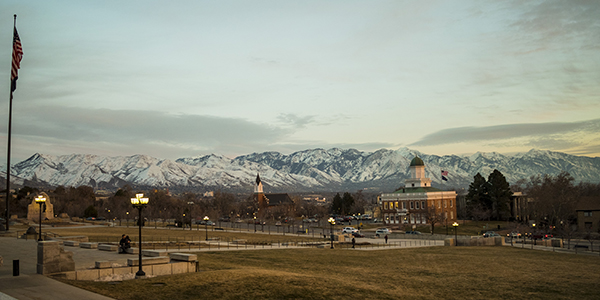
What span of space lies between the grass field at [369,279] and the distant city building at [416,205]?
237 ft

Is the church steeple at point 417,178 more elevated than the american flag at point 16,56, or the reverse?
the american flag at point 16,56

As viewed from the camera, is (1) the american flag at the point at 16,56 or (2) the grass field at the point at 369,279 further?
(1) the american flag at the point at 16,56

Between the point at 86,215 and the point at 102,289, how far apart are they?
10936 centimetres

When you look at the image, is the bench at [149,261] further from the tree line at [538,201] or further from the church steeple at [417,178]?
the church steeple at [417,178]

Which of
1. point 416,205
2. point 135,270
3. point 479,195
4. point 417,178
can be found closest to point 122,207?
point 416,205

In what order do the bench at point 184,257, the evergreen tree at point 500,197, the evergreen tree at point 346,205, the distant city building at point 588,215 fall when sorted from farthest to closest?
1. the evergreen tree at point 346,205
2. the evergreen tree at point 500,197
3. the distant city building at point 588,215
4. the bench at point 184,257

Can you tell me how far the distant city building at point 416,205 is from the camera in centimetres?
11650

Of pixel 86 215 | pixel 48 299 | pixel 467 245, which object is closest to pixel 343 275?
pixel 48 299

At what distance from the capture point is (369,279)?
2752cm

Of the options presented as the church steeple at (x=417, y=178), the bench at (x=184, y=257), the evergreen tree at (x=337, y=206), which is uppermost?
the church steeple at (x=417, y=178)

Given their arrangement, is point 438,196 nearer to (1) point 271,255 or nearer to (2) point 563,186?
(2) point 563,186

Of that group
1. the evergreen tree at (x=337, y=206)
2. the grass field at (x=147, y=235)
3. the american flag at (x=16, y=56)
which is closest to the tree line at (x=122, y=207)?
the evergreen tree at (x=337, y=206)

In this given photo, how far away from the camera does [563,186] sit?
108 meters

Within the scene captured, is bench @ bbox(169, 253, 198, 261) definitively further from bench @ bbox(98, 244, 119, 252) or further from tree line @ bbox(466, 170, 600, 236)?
tree line @ bbox(466, 170, 600, 236)
